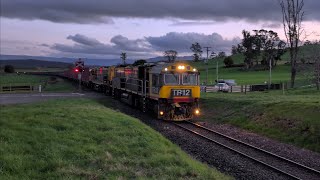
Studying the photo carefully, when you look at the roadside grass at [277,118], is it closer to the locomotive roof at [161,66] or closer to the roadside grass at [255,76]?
the locomotive roof at [161,66]

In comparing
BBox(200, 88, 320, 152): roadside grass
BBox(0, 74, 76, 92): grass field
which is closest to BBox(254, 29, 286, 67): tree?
BBox(0, 74, 76, 92): grass field

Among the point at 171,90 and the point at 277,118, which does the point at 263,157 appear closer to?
the point at 277,118

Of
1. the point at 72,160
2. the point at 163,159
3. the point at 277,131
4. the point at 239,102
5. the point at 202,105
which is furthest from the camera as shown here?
the point at 202,105

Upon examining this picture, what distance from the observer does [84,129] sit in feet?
58.0

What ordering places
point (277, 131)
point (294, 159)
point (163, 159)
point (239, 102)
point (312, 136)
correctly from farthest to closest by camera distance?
point (239, 102)
point (277, 131)
point (312, 136)
point (294, 159)
point (163, 159)

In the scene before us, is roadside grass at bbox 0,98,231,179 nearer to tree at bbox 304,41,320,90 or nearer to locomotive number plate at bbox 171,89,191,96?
locomotive number plate at bbox 171,89,191,96

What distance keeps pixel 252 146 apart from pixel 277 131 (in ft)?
14.0

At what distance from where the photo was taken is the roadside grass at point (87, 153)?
1092 cm

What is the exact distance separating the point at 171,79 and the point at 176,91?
834 millimetres

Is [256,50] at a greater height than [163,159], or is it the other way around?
[256,50]

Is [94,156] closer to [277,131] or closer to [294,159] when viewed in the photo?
[294,159]

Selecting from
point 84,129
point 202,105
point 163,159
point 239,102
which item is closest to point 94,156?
point 163,159

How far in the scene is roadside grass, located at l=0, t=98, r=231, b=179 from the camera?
10.9m

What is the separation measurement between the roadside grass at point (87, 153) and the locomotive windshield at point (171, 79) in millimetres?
8079
